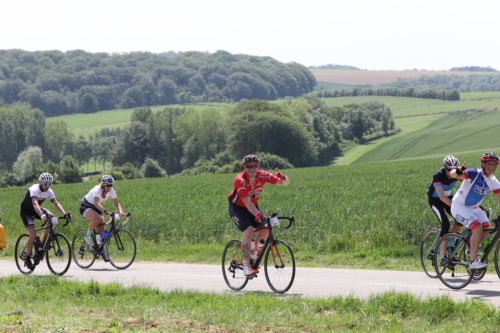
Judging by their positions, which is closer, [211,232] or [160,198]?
[211,232]

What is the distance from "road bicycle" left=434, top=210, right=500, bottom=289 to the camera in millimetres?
9391

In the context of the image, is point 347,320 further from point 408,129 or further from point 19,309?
point 408,129

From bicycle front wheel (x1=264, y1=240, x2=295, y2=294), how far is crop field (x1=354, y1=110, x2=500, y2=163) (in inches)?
2558

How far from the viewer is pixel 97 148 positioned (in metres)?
132

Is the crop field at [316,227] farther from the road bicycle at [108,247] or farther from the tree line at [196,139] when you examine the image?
the tree line at [196,139]

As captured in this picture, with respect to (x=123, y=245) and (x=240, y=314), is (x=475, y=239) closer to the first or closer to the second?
(x=240, y=314)

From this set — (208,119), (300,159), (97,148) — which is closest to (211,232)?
(300,159)

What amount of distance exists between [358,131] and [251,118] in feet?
103

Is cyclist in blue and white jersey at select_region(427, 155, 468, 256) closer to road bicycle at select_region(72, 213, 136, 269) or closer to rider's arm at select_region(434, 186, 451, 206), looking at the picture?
rider's arm at select_region(434, 186, 451, 206)

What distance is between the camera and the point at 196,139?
11119 centimetres

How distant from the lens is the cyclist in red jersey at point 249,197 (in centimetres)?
940

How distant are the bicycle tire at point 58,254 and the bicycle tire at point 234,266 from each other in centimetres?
403

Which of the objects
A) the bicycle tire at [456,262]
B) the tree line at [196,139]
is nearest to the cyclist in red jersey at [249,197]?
the bicycle tire at [456,262]

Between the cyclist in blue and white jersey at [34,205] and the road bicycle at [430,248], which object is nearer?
the road bicycle at [430,248]
